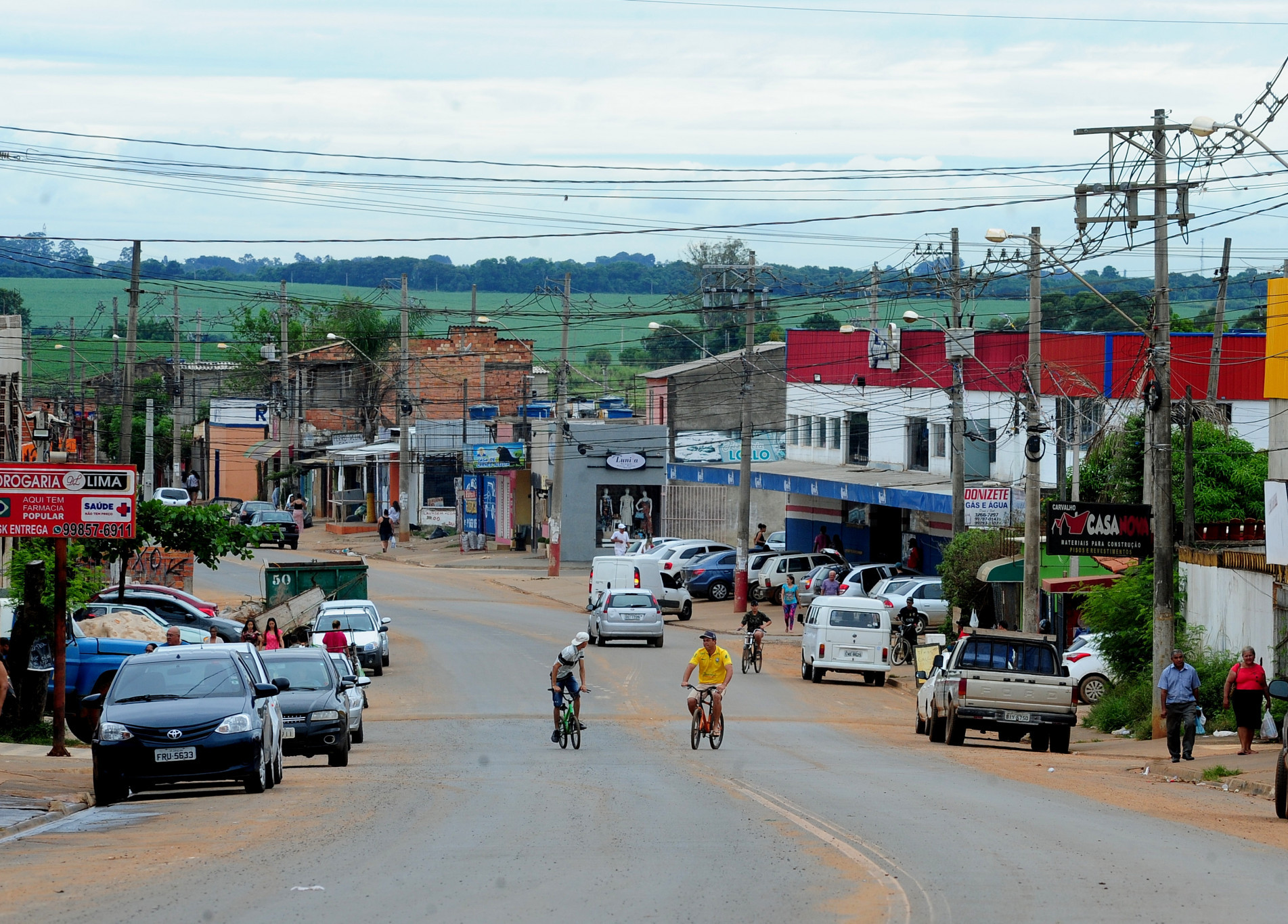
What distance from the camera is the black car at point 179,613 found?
34.6 meters

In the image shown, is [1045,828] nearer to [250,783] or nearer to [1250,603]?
[250,783]

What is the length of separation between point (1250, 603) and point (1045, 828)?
13.8 meters

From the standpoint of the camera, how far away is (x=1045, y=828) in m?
13.8

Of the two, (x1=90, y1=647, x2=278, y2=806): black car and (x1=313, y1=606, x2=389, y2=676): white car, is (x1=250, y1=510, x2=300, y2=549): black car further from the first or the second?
(x1=90, y1=647, x2=278, y2=806): black car

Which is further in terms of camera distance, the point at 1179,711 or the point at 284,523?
the point at 284,523

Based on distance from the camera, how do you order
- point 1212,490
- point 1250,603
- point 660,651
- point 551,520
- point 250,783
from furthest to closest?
point 551,520 < point 660,651 < point 1212,490 < point 1250,603 < point 250,783

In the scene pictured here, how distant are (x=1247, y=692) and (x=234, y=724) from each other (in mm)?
13632

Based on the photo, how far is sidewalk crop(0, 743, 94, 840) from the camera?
15188 millimetres

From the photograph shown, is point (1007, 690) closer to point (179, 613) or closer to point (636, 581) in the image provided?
point (179, 613)

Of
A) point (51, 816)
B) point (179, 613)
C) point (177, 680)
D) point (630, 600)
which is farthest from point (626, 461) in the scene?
point (51, 816)

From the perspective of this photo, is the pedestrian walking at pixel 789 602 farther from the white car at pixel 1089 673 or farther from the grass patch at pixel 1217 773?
the grass patch at pixel 1217 773

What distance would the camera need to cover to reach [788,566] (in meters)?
52.8

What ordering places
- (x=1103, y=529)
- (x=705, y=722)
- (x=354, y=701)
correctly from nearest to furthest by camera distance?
(x=705, y=722) → (x=354, y=701) → (x=1103, y=529)

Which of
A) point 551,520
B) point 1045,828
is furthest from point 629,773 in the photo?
point 551,520
